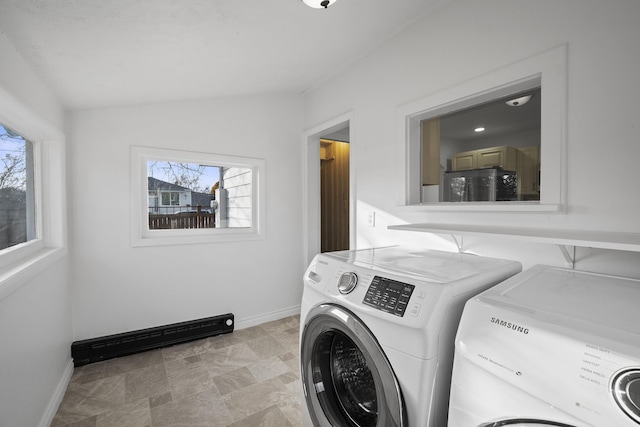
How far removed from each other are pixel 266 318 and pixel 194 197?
1.43 meters

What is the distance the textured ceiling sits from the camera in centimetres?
123

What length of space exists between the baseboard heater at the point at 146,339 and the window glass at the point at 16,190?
0.97 meters

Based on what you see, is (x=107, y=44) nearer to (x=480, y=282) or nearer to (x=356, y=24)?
(x=356, y=24)

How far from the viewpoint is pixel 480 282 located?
1143mm

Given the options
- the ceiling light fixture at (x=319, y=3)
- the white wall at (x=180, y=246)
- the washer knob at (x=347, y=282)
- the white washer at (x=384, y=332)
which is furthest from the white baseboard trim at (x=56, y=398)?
the ceiling light fixture at (x=319, y=3)

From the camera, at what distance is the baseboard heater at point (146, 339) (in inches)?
90.0

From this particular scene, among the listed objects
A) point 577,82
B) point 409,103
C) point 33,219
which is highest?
point 409,103

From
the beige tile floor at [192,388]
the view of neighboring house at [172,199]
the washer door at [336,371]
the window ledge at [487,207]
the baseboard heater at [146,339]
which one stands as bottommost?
the beige tile floor at [192,388]

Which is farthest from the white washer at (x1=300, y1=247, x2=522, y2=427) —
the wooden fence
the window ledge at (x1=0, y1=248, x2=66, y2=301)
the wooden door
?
the wooden door

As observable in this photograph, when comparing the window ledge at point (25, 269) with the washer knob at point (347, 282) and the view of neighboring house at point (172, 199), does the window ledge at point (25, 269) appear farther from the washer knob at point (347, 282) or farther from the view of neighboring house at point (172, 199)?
the washer knob at point (347, 282)

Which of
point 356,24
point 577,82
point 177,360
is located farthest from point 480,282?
point 177,360

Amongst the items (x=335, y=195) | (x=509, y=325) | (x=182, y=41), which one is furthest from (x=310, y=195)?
(x=509, y=325)

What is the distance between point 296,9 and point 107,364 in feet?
9.13

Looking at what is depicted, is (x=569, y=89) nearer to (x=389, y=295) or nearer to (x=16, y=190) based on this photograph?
(x=389, y=295)
